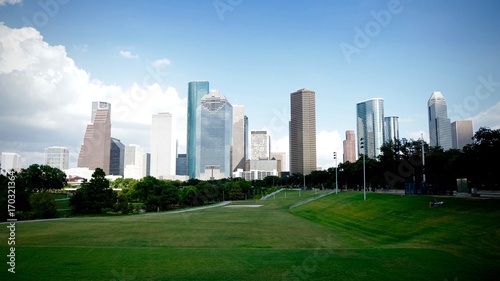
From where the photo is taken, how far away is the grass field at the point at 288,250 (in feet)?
64.7

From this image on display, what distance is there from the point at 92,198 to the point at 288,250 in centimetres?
6378

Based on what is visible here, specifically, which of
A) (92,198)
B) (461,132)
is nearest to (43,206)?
(92,198)

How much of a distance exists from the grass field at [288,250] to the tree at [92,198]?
130 ft

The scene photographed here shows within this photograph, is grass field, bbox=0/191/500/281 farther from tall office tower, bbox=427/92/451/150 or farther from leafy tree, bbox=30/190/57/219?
tall office tower, bbox=427/92/451/150

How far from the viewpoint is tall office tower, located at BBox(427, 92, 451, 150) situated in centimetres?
13025

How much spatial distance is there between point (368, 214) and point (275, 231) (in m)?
14.7

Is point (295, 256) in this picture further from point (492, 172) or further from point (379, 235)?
point (492, 172)

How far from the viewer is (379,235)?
3469cm

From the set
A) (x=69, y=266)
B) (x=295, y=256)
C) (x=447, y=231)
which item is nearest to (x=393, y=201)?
(x=447, y=231)

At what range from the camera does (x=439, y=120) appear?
5389 inches

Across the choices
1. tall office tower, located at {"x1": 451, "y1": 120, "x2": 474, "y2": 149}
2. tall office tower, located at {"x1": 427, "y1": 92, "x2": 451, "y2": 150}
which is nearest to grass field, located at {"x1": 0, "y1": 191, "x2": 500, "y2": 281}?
tall office tower, located at {"x1": 451, "y1": 120, "x2": 474, "y2": 149}

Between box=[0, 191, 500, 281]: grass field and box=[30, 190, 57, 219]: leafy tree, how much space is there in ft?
91.3

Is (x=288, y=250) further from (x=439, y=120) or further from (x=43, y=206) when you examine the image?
(x=439, y=120)

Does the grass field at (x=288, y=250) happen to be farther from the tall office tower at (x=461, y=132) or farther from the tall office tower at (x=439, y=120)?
the tall office tower at (x=439, y=120)
